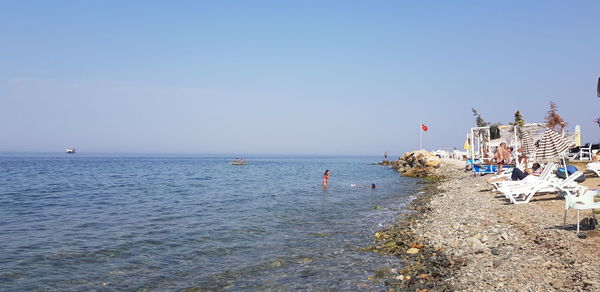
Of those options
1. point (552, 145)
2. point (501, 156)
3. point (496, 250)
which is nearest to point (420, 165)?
point (501, 156)

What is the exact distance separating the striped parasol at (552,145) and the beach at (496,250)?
667cm

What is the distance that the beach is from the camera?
6.38 m

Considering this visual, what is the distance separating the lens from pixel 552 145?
19656 millimetres

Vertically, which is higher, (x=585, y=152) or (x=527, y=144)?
Answer: (x=527, y=144)

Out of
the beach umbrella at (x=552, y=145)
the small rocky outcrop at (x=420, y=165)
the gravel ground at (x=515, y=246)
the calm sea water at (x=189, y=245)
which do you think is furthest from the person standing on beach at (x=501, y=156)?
the small rocky outcrop at (x=420, y=165)

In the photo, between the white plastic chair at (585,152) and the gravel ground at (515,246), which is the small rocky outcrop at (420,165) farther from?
the gravel ground at (515,246)

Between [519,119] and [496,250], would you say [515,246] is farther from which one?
[519,119]

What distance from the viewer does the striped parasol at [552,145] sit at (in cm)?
1928

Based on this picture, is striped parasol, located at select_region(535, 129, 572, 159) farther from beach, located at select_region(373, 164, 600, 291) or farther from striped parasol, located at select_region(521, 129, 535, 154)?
beach, located at select_region(373, 164, 600, 291)

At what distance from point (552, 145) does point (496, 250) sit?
46.5 feet

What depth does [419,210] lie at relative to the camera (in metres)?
17.0

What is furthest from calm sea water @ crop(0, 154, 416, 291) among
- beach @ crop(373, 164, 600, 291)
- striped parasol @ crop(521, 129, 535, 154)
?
striped parasol @ crop(521, 129, 535, 154)

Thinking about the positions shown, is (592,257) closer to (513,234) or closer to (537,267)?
(537,267)

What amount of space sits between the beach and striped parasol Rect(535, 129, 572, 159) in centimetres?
667
